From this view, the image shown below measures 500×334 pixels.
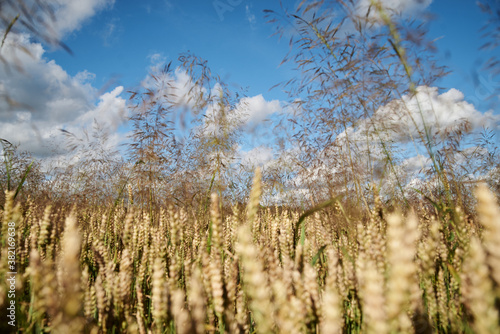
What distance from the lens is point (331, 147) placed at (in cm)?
508

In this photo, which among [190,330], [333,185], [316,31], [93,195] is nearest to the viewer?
[190,330]

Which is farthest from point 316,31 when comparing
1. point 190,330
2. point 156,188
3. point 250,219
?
point 156,188

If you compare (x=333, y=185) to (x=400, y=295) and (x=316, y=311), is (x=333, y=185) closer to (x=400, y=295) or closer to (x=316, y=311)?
(x=316, y=311)

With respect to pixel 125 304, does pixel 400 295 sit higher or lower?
higher

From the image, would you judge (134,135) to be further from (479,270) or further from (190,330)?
(479,270)

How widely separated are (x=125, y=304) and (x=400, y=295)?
3.79 feet

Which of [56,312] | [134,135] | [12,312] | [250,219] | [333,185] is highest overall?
[134,135]

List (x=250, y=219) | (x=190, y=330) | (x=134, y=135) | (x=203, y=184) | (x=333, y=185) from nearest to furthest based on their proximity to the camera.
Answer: (x=190, y=330) → (x=250, y=219) → (x=134, y=135) → (x=333, y=185) → (x=203, y=184)

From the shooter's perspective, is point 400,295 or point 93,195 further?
point 93,195

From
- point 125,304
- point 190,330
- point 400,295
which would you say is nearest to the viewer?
point 400,295

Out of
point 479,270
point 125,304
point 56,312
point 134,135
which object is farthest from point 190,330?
point 134,135

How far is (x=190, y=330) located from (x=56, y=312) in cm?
35

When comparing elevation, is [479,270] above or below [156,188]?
below

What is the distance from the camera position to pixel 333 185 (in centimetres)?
497
